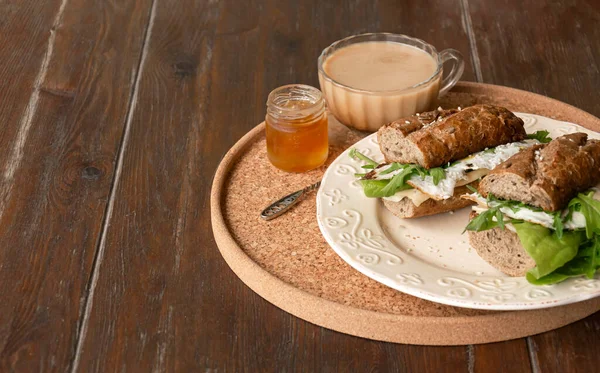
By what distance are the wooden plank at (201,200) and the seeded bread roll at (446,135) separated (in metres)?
0.65

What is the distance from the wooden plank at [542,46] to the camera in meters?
3.37

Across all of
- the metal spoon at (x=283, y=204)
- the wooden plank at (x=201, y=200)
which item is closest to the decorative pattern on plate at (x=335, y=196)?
the metal spoon at (x=283, y=204)

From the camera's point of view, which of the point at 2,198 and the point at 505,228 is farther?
the point at 2,198

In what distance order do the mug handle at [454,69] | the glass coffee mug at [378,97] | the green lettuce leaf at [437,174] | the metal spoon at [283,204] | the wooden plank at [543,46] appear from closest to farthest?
the green lettuce leaf at [437,174] < the metal spoon at [283,204] < the glass coffee mug at [378,97] < the mug handle at [454,69] < the wooden plank at [543,46]

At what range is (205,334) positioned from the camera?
221 cm

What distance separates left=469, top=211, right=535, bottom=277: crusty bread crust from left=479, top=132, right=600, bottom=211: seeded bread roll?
4.3 inches

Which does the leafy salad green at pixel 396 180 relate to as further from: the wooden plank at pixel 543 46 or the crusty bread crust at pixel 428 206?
the wooden plank at pixel 543 46

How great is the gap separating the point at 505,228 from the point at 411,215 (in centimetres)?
34

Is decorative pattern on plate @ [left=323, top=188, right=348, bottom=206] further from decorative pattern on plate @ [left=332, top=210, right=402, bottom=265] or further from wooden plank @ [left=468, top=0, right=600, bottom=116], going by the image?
wooden plank @ [left=468, top=0, right=600, bottom=116]

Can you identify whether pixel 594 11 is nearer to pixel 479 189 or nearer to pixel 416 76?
pixel 416 76

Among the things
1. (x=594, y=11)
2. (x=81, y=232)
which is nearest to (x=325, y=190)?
(x=81, y=232)

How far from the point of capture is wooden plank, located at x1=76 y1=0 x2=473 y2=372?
2148 millimetres

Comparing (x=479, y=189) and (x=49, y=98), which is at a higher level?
(x=479, y=189)

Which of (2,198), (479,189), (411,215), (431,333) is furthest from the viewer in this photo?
(2,198)
